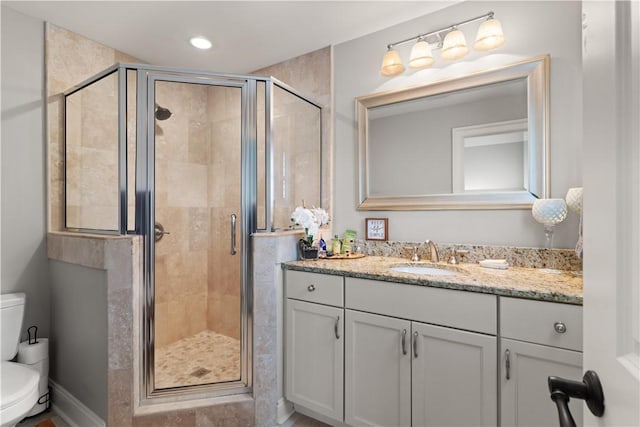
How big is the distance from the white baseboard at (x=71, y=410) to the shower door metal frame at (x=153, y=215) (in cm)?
32

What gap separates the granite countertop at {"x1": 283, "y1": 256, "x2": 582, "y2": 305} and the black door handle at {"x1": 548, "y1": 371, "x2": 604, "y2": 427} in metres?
0.78

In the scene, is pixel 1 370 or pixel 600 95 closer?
pixel 600 95

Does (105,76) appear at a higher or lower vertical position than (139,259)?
higher

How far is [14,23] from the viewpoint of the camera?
2033 millimetres

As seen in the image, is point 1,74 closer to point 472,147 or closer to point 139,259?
point 139,259

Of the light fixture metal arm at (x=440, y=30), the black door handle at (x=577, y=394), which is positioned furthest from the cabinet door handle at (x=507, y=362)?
the light fixture metal arm at (x=440, y=30)

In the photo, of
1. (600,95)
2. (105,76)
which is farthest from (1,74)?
(600,95)

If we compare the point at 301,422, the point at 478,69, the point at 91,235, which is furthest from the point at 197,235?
the point at 478,69

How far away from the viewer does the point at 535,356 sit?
121 cm

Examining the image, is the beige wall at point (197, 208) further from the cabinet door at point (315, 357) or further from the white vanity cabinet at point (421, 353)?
the white vanity cabinet at point (421, 353)

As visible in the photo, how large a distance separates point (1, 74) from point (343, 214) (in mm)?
2355

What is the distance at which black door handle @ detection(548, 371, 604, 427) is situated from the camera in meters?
0.48

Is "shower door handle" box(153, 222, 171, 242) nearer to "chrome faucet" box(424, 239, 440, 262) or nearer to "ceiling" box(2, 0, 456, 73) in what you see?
"ceiling" box(2, 0, 456, 73)

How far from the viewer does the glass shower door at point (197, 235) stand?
1.96 m
